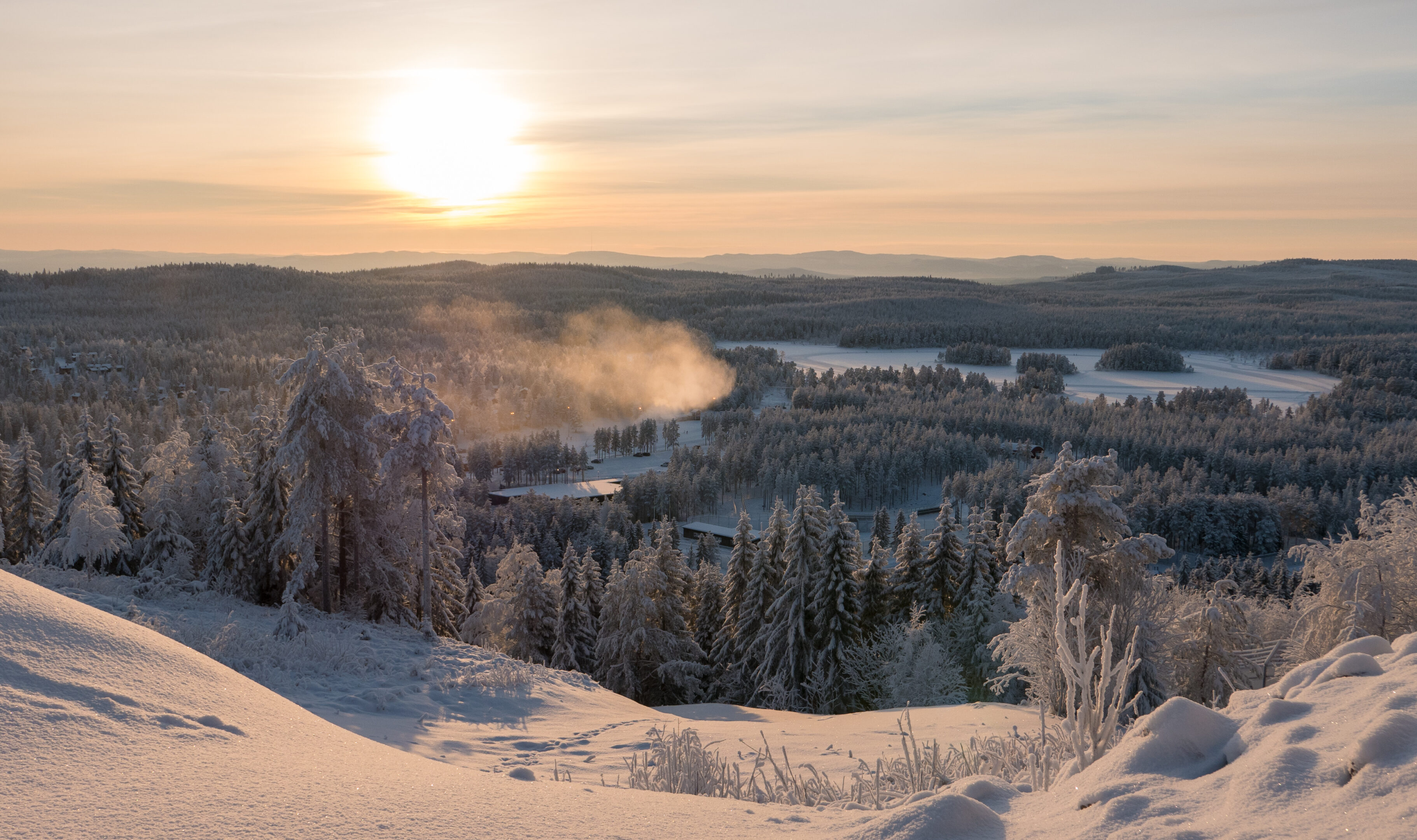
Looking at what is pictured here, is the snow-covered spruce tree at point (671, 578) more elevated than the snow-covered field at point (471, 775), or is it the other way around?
the snow-covered field at point (471, 775)

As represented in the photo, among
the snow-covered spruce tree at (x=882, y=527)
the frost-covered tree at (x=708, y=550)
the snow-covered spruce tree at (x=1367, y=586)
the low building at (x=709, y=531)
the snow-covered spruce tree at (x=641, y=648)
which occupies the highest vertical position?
the snow-covered spruce tree at (x=1367, y=586)

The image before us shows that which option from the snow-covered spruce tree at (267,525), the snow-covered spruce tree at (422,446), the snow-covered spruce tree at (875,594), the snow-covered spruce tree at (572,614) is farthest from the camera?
the snow-covered spruce tree at (875,594)

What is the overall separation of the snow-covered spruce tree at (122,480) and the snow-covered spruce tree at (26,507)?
13.0 feet

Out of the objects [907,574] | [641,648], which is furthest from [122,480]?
[907,574]

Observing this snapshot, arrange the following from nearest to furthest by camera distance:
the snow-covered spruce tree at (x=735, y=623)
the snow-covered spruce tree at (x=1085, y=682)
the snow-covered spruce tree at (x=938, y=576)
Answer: the snow-covered spruce tree at (x=1085, y=682) < the snow-covered spruce tree at (x=938, y=576) < the snow-covered spruce tree at (x=735, y=623)

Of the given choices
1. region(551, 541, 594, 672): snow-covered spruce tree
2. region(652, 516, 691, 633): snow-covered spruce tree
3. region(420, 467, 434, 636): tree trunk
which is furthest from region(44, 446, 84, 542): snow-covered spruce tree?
region(652, 516, 691, 633): snow-covered spruce tree

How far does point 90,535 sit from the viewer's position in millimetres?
29031

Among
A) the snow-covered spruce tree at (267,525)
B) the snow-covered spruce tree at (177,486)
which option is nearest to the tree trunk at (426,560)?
the snow-covered spruce tree at (267,525)

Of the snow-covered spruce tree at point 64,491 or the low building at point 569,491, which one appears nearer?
the snow-covered spruce tree at point 64,491

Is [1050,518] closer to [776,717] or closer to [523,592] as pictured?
[776,717]

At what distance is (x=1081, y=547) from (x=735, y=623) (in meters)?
24.7

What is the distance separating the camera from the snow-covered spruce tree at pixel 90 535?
28859 mm

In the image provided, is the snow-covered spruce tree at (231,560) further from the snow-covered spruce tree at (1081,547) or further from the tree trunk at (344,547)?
the snow-covered spruce tree at (1081,547)

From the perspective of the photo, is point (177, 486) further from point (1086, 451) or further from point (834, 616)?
point (1086, 451)
